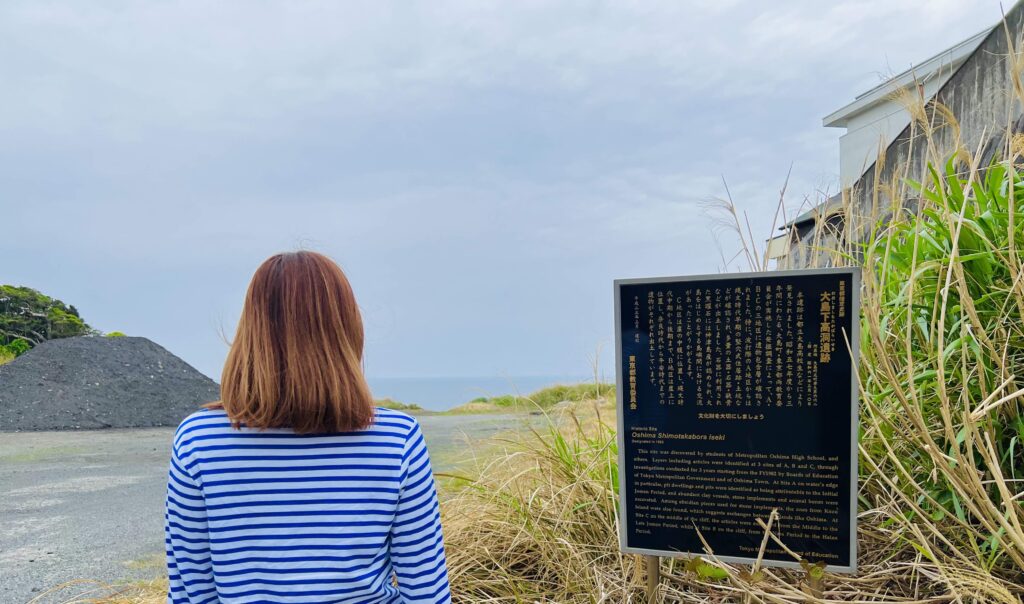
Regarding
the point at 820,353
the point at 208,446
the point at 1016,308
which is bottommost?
the point at 208,446

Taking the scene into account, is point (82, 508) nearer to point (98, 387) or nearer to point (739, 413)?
point (739, 413)

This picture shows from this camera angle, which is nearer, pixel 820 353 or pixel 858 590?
pixel 820 353

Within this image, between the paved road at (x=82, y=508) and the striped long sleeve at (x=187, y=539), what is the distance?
7.35 feet

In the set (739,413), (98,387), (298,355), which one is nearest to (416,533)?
(298,355)

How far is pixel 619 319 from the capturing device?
7.87 ft

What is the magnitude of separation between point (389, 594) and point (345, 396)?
472 millimetres

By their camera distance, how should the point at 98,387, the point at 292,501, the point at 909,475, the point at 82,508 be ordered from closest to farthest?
the point at 292,501 → the point at 909,475 → the point at 82,508 → the point at 98,387

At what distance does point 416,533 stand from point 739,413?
131 cm

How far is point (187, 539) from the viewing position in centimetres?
135

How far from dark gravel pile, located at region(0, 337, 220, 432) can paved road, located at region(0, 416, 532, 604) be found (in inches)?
56.3

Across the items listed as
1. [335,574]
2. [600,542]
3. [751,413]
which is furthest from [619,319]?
[335,574]

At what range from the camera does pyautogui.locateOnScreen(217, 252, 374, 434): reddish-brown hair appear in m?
1.26

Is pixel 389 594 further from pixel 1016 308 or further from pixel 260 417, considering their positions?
pixel 1016 308

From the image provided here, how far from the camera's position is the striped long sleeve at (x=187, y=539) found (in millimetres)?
1301
